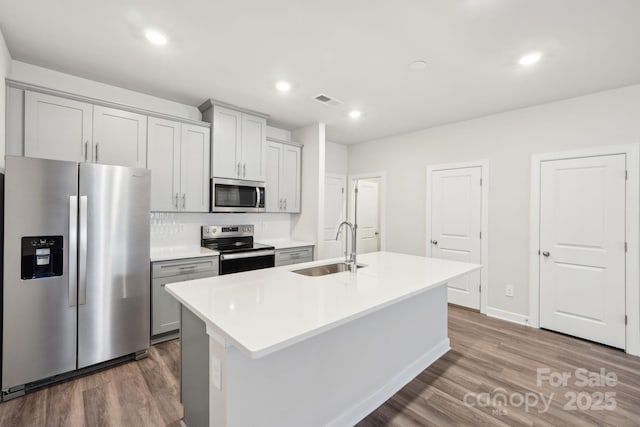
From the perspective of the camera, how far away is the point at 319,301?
5.01 ft

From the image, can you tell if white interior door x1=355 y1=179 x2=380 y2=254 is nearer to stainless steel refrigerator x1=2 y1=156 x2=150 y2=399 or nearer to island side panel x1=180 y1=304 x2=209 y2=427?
stainless steel refrigerator x1=2 y1=156 x2=150 y2=399

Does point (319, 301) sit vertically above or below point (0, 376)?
above

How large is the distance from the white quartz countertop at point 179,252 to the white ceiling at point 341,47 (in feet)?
5.76

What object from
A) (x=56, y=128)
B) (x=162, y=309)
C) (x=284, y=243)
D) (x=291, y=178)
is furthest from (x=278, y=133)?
(x=162, y=309)

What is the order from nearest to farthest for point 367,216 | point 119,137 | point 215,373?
1. point 215,373
2. point 119,137
3. point 367,216

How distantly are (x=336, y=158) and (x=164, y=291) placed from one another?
3668mm

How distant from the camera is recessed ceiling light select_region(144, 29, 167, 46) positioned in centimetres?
212

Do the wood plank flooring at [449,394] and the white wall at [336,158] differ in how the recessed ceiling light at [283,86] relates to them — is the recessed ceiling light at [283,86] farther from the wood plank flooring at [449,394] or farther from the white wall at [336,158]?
the wood plank flooring at [449,394]

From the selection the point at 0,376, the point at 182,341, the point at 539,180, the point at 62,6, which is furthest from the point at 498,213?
the point at 0,376

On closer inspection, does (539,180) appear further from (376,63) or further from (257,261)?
(257,261)

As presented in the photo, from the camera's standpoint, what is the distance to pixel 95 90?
116 inches

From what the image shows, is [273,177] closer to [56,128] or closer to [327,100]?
[327,100]

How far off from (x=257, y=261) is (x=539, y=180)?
3.46m

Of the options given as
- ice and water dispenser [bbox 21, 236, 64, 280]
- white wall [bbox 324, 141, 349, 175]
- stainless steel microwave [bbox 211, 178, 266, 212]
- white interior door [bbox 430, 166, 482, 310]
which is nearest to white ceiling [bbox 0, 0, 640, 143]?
stainless steel microwave [bbox 211, 178, 266, 212]
